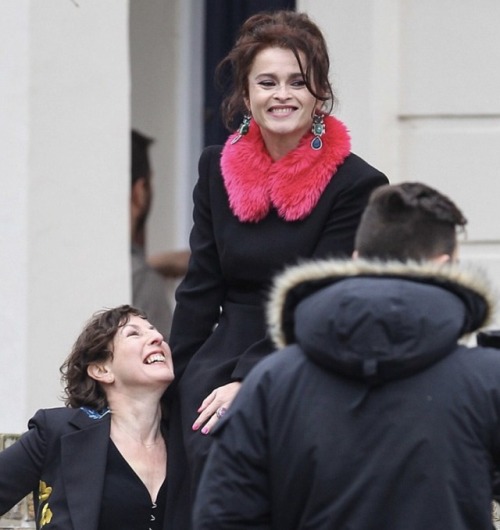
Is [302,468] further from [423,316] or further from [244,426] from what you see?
[423,316]

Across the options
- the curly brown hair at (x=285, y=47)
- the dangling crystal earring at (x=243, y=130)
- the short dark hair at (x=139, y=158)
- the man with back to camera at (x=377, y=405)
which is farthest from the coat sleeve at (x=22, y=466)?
the short dark hair at (x=139, y=158)

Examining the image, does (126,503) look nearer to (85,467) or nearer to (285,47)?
(85,467)

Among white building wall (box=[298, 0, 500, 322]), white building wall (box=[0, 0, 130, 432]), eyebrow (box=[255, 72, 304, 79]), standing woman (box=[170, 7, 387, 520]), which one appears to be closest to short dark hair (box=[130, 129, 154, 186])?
white building wall (box=[0, 0, 130, 432])

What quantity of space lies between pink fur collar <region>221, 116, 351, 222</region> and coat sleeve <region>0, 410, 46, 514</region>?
0.82 meters

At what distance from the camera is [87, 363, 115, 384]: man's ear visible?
5262 millimetres

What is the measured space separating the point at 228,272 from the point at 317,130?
448mm

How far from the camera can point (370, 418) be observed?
3.84 metres

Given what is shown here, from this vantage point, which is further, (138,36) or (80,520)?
(138,36)

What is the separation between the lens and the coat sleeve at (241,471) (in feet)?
12.8

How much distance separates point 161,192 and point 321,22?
78.1 inches

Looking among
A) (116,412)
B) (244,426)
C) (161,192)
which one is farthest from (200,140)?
(244,426)

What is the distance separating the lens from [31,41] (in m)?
7.33

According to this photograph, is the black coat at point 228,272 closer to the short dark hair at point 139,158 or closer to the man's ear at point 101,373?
the man's ear at point 101,373

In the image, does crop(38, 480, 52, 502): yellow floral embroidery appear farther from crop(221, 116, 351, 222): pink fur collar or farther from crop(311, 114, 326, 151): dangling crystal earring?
crop(311, 114, 326, 151): dangling crystal earring
